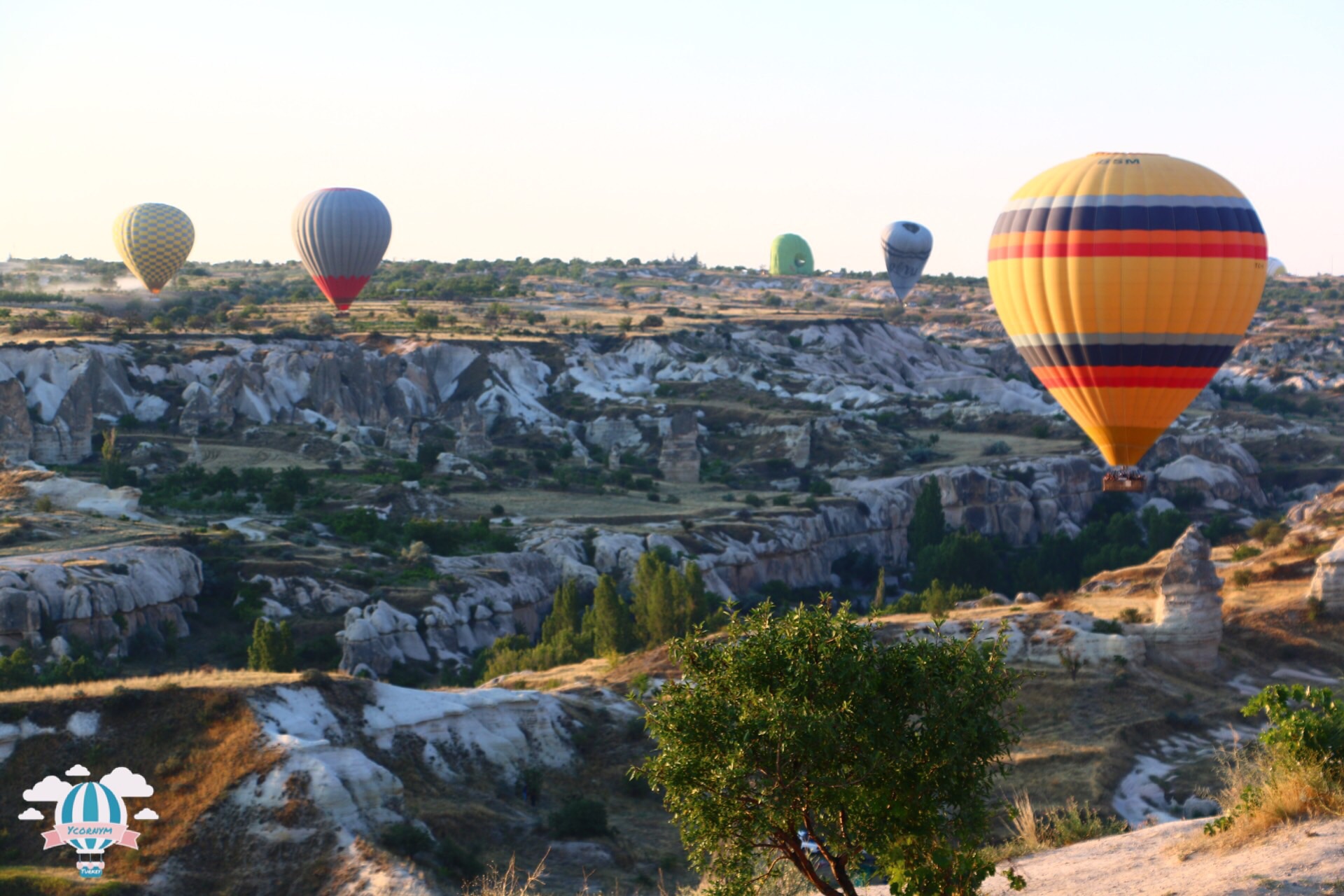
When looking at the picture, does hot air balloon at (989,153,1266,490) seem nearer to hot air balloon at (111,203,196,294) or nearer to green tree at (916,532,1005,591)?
green tree at (916,532,1005,591)

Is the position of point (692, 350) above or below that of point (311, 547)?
above

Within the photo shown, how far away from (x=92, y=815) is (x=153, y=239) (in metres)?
92.4

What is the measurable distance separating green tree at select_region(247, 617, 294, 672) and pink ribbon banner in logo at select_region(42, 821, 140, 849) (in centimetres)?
1311

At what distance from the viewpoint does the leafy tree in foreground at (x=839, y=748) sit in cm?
1215

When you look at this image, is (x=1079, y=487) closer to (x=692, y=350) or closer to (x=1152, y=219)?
(x=692, y=350)

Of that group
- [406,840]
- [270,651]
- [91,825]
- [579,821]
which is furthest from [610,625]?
[91,825]

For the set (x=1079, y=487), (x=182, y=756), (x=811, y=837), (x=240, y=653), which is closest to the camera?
(x=811, y=837)

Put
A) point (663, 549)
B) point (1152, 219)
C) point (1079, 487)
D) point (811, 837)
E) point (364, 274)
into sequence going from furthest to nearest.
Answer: point (364, 274)
point (1079, 487)
point (663, 549)
point (1152, 219)
point (811, 837)

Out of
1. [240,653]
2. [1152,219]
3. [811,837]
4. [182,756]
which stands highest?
[1152,219]

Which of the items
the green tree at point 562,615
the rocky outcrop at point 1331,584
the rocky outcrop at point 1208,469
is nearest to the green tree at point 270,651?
the green tree at point 562,615

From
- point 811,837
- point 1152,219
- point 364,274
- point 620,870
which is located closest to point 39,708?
point 620,870

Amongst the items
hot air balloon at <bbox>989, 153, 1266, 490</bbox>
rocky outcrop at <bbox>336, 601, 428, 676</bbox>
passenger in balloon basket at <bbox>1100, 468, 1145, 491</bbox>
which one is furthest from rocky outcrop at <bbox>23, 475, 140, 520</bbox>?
passenger in balloon basket at <bbox>1100, 468, 1145, 491</bbox>

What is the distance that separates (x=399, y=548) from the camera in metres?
57.2

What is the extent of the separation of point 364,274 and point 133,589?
2221 inches
